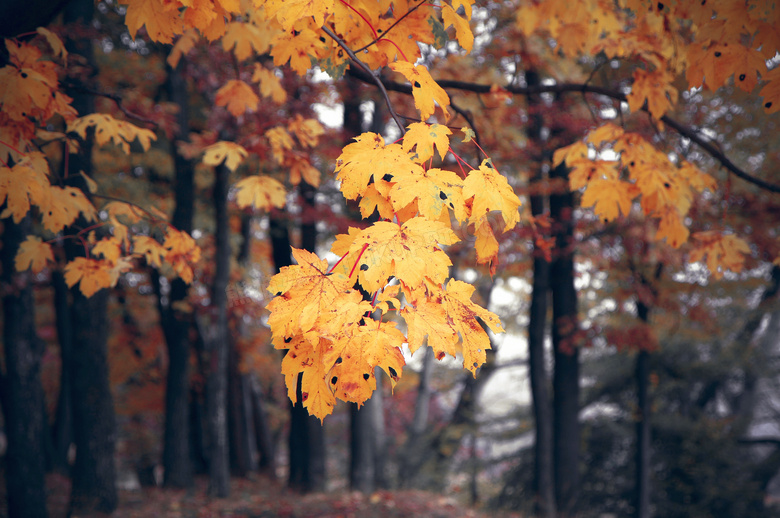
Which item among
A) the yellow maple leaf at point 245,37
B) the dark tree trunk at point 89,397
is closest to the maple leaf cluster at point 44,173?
the yellow maple leaf at point 245,37

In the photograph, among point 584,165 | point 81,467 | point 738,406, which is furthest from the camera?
point 738,406

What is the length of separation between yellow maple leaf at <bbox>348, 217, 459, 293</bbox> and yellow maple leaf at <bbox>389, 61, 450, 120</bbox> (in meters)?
0.59

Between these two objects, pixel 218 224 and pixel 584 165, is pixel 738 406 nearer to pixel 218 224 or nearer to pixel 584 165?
pixel 584 165

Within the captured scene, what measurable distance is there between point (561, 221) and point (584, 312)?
5.57 meters

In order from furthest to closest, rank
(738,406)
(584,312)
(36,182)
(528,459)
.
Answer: (584,312) < (738,406) < (528,459) < (36,182)

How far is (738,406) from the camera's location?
1211 centimetres

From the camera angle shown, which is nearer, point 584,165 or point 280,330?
point 280,330

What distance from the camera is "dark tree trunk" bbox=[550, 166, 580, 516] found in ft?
29.1

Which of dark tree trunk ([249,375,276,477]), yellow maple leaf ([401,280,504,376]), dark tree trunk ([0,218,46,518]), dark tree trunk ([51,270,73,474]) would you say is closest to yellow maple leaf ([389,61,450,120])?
yellow maple leaf ([401,280,504,376])

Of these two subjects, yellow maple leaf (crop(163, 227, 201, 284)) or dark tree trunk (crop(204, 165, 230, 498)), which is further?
dark tree trunk (crop(204, 165, 230, 498))

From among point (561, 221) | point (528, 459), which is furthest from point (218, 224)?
point (528, 459)

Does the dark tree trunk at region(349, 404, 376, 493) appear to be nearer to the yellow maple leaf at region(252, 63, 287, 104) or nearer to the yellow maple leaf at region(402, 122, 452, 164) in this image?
the yellow maple leaf at region(252, 63, 287, 104)

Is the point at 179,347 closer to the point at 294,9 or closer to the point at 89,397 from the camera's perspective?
the point at 89,397

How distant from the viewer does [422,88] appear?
214 cm
